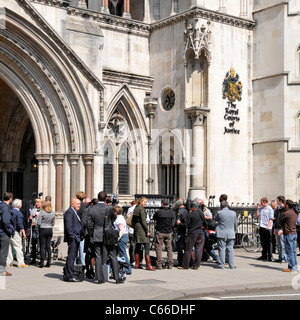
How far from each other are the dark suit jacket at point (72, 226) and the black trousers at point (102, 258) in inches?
19.8

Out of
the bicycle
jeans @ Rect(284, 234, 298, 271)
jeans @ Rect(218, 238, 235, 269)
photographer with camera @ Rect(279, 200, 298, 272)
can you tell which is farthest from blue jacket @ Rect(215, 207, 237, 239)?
the bicycle

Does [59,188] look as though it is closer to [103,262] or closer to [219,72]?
[219,72]

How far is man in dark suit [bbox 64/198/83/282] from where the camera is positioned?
13469mm

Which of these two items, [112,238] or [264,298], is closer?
[264,298]

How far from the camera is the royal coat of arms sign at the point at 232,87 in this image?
27.6 metres

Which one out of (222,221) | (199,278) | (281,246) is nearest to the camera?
(199,278)

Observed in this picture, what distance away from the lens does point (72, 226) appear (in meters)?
13.6

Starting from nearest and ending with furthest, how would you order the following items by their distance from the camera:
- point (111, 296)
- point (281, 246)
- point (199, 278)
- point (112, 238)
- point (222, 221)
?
point (111, 296) < point (112, 238) < point (199, 278) < point (222, 221) < point (281, 246)

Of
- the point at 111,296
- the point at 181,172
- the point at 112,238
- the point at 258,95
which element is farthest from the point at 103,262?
the point at 258,95

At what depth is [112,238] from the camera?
13328 mm

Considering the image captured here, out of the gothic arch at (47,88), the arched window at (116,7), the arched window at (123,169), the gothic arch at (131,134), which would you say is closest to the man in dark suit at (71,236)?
the gothic arch at (47,88)

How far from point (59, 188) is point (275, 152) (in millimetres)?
9359

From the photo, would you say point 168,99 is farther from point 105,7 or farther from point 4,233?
point 4,233
